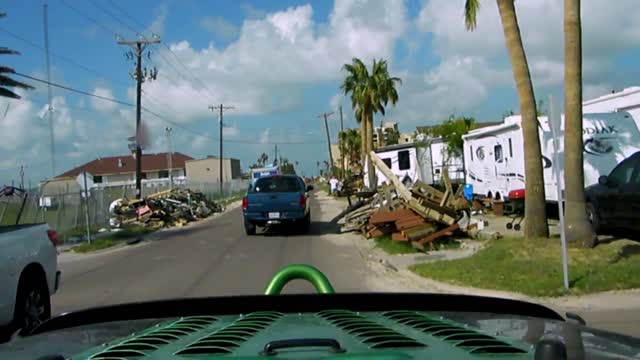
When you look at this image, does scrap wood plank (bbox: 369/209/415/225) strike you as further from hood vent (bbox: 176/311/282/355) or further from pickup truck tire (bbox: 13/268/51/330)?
hood vent (bbox: 176/311/282/355)

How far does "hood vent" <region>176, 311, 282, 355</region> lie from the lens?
2.40 m

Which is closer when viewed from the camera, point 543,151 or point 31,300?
point 31,300

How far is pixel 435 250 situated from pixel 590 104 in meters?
11.0

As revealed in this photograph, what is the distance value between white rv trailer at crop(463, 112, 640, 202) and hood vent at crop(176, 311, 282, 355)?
12607 millimetres

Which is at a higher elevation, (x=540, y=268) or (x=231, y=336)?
(x=231, y=336)

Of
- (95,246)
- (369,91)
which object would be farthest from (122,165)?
(95,246)

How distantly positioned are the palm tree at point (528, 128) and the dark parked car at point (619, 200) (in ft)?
6.11

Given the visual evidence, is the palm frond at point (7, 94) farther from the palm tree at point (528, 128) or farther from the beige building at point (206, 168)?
the beige building at point (206, 168)

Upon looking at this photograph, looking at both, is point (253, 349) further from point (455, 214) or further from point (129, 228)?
point (129, 228)

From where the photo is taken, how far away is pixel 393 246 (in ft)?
59.9

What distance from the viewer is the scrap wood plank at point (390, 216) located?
1836 centimetres

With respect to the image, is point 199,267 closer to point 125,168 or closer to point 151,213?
point 151,213

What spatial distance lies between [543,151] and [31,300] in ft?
55.7

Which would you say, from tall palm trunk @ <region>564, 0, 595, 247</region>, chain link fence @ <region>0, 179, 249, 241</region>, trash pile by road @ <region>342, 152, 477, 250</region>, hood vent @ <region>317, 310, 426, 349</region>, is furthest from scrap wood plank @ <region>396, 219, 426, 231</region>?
hood vent @ <region>317, 310, 426, 349</region>
